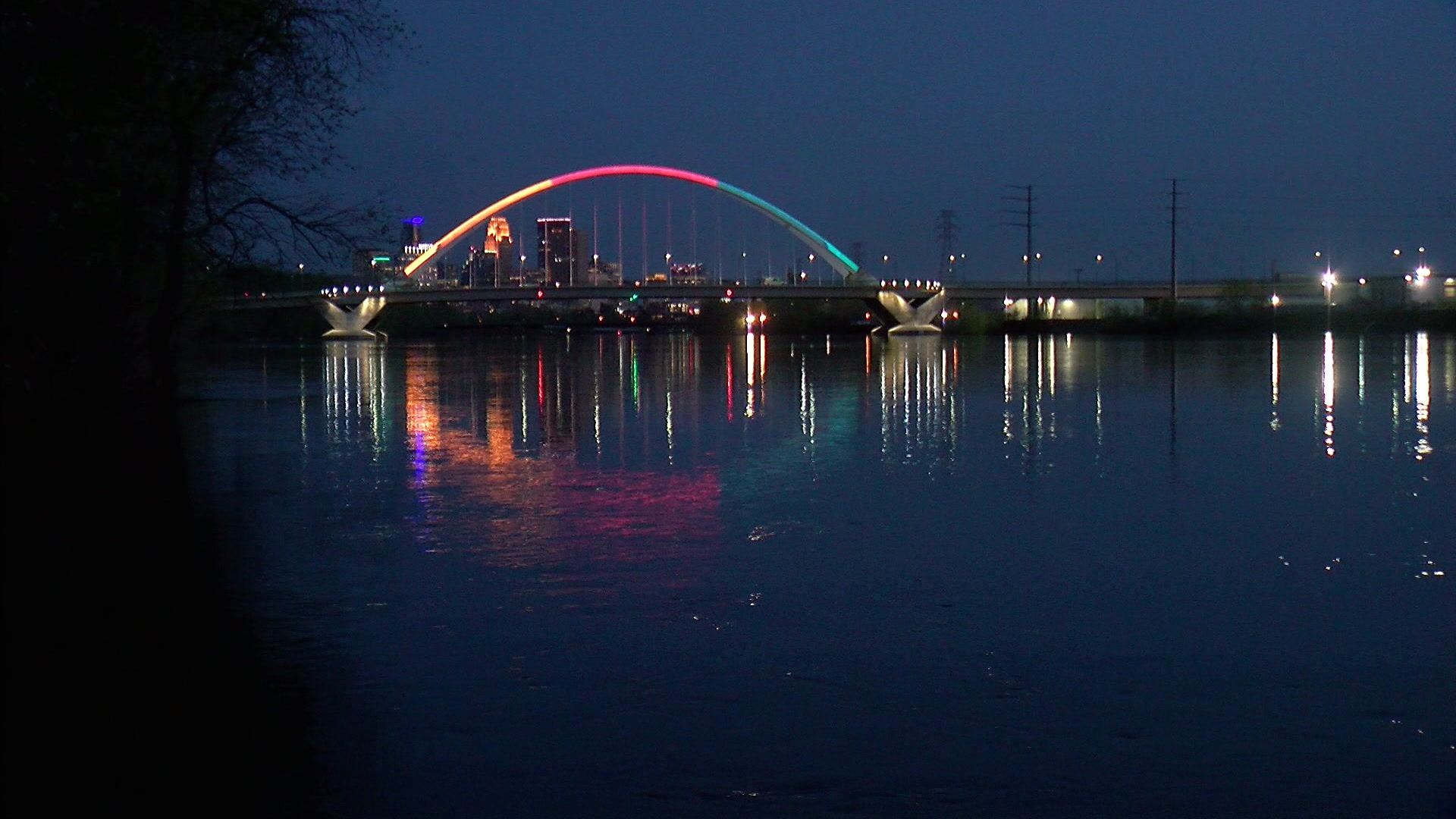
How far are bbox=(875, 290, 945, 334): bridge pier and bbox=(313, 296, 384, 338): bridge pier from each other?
36.8 metres

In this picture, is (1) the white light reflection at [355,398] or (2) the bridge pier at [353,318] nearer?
(1) the white light reflection at [355,398]

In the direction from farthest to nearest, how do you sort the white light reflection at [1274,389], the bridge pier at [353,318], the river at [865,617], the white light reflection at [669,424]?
the bridge pier at [353,318] < the white light reflection at [1274,389] < the white light reflection at [669,424] < the river at [865,617]

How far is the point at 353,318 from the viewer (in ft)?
359

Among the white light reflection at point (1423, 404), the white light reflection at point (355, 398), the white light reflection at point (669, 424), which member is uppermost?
the white light reflection at point (355, 398)

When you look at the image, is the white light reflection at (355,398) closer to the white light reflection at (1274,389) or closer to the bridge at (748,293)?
the white light reflection at (1274,389)

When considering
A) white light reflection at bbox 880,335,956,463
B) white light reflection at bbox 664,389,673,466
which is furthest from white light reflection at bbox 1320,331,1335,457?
white light reflection at bbox 664,389,673,466

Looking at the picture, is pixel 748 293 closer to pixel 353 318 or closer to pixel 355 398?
pixel 353 318

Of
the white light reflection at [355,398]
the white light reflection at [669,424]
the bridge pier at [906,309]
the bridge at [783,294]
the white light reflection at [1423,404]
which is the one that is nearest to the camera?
the white light reflection at [1423,404]

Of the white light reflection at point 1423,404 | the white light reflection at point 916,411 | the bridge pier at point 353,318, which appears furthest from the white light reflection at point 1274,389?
the bridge pier at point 353,318

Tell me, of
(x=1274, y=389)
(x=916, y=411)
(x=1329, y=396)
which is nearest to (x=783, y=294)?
(x=1274, y=389)

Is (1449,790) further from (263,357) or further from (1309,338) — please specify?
(1309,338)

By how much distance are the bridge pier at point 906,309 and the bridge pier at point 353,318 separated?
3682cm

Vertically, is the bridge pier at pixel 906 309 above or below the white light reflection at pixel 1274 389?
above

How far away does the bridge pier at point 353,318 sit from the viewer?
357 feet
